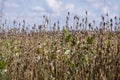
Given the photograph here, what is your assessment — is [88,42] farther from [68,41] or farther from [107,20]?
[107,20]

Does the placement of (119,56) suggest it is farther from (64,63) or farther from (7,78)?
(7,78)

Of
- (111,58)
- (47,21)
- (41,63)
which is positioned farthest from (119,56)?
(47,21)

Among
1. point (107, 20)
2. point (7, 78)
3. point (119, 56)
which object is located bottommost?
point (7, 78)

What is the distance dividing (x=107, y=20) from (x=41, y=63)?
5.27ft

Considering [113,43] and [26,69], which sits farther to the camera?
[113,43]

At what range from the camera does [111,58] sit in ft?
11.3

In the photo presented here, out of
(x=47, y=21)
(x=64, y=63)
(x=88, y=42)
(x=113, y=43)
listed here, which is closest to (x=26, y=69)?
(x=64, y=63)

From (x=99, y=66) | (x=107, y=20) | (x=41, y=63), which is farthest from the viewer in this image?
(x=107, y=20)

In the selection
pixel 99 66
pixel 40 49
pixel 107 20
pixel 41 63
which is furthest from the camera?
pixel 107 20

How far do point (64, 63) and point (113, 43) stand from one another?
64cm

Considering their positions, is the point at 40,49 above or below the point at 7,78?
above

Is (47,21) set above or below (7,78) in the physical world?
above

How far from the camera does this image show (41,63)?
3.58m

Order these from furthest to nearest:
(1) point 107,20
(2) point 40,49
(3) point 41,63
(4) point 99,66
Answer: (1) point 107,20
(2) point 40,49
(3) point 41,63
(4) point 99,66
